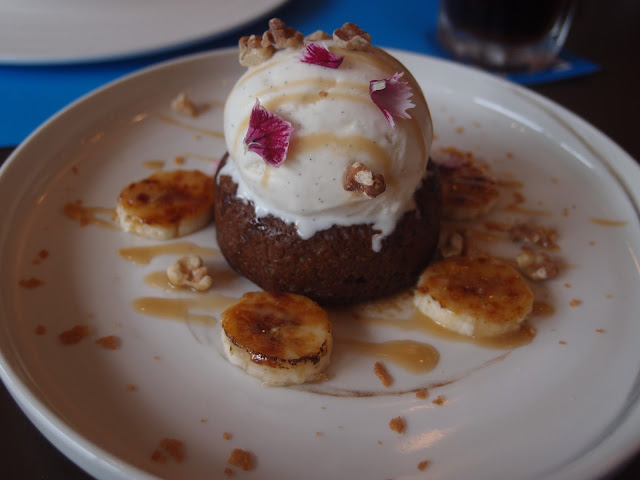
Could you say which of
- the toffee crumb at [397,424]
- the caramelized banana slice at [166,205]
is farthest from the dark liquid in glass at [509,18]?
the toffee crumb at [397,424]

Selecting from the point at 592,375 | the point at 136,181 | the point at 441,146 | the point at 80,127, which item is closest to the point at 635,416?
the point at 592,375

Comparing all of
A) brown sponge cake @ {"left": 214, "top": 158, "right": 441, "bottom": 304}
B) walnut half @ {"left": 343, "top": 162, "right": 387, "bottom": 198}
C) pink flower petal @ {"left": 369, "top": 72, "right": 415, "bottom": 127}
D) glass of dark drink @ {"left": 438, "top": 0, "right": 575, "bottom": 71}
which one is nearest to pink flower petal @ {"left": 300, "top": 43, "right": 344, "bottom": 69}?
pink flower petal @ {"left": 369, "top": 72, "right": 415, "bottom": 127}

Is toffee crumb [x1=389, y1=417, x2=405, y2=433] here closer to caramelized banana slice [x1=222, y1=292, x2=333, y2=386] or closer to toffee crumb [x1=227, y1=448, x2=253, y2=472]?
caramelized banana slice [x1=222, y1=292, x2=333, y2=386]

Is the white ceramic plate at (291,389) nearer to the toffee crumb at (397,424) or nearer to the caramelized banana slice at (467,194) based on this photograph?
the toffee crumb at (397,424)

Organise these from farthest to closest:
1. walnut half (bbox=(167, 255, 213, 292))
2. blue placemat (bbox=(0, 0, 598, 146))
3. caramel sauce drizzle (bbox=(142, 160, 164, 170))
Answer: blue placemat (bbox=(0, 0, 598, 146)) < caramel sauce drizzle (bbox=(142, 160, 164, 170)) < walnut half (bbox=(167, 255, 213, 292))

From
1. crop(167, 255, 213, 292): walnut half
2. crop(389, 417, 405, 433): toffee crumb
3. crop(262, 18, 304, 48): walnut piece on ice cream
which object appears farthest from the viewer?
crop(167, 255, 213, 292): walnut half

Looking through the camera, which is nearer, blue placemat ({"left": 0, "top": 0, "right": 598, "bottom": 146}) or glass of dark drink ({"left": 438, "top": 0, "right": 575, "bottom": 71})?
blue placemat ({"left": 0, "top": 0, "right": 598, "bottom": 146})

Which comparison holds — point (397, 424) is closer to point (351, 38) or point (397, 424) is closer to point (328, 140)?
point (328, 140)
